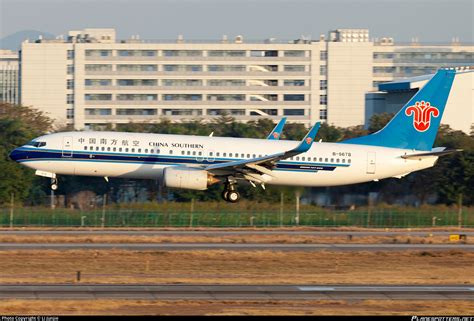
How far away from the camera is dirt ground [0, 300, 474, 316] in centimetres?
2442

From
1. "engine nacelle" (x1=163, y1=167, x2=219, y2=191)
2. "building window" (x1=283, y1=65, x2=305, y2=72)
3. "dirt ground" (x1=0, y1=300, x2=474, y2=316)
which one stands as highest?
"building window" (x1=283, y1=65, x2=305, y2=72)

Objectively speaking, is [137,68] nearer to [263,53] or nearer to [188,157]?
[263,53]

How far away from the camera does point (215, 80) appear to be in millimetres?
153625

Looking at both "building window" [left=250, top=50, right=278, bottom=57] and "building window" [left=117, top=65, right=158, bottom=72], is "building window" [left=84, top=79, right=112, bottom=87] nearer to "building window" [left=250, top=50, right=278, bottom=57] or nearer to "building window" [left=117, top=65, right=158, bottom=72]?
"building window" [left=117, top=65, right=158, bottom=72]

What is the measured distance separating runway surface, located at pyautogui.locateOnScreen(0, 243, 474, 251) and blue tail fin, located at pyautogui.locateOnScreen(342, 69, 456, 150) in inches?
431

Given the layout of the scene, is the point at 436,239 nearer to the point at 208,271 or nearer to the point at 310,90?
the point at 208,271

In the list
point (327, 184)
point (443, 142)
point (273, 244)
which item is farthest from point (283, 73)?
point (273, 244)

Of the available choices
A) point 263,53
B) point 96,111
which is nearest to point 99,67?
point 96,111

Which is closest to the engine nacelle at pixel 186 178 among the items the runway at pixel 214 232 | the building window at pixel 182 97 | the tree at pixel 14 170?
the runway at pixel 214 232

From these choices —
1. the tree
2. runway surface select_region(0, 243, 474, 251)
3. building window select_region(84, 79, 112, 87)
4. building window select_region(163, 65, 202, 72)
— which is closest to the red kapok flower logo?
runway surface select_region(0, 243, 474, 251)

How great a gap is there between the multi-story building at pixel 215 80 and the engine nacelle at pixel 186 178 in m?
101

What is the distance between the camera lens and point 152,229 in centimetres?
5031

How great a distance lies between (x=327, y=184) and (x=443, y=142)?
22663 millimetres

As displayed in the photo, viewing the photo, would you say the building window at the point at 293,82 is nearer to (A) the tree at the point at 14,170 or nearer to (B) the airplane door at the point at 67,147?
(A) the tree at the point at 14,170
